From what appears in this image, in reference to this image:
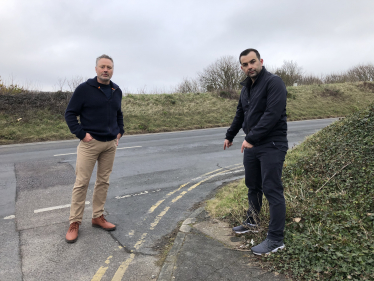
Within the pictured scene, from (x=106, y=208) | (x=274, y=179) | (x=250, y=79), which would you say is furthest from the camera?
(x=106, y=208)

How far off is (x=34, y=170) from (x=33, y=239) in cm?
414

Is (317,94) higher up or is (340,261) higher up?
(317,94)

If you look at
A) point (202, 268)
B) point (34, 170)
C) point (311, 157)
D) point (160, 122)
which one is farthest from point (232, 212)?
point (160, 122)

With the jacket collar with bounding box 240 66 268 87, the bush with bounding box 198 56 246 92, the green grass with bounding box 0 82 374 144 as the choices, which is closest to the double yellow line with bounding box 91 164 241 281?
the jacket collar with bounding box 240 66 268 87

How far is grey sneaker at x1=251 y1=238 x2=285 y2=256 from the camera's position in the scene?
316 centimetres

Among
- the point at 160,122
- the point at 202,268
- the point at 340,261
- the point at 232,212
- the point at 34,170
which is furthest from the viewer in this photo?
the point at 160,122

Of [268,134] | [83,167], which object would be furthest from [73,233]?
[268,134]

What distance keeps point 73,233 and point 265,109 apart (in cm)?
299

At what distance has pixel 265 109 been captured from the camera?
3176mm

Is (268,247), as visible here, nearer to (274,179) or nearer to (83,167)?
(274,179)

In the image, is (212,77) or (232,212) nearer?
(232,212)

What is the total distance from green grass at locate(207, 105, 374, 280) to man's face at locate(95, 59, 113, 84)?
2668mm

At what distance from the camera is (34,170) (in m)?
7.45

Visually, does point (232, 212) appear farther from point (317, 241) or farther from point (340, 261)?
point (340, 261)
